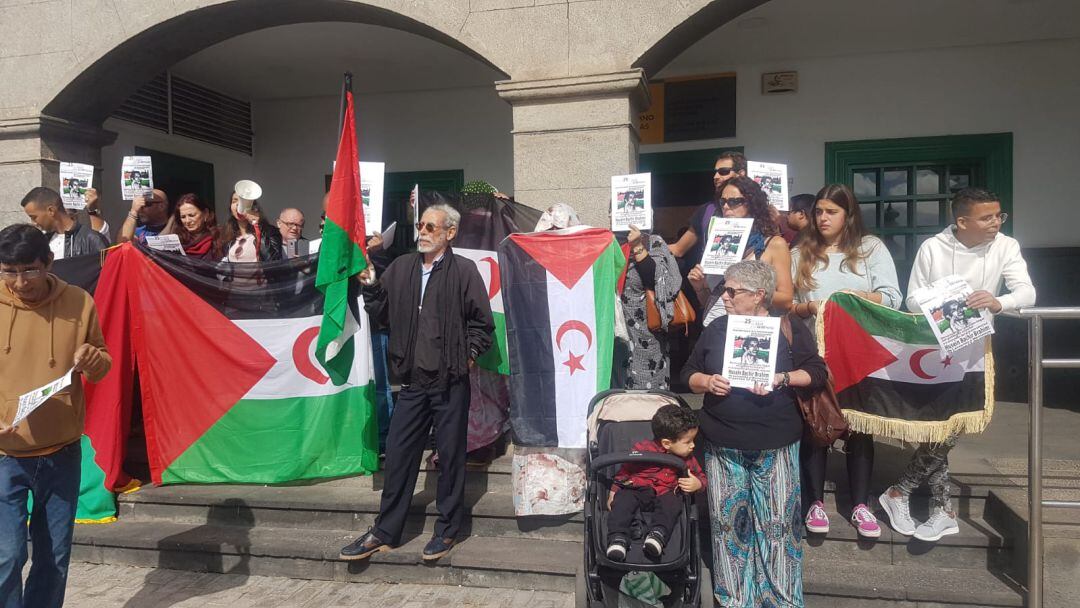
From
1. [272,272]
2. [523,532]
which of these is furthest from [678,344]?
[272,272]

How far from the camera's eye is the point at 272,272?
549 cm

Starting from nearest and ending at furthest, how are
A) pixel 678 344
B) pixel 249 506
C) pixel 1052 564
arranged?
pixel 1052 564, pixel 249 506, pixel 678 344

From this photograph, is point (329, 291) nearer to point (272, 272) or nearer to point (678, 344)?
point (272, 272)

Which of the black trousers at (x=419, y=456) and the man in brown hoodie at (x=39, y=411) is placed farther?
the black trousers at (x=419, y=456)

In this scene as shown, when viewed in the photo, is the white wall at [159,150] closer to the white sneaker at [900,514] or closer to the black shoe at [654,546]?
the black shoe at [654,546]

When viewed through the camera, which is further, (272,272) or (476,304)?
(272,272)

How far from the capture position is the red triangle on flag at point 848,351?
14.5ft

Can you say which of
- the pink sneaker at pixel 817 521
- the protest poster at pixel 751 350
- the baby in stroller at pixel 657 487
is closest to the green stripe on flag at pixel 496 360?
the baby in stroller at pixel 657 487

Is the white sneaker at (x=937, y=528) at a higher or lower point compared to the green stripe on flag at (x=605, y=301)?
lower

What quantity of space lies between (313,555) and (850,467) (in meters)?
3.24

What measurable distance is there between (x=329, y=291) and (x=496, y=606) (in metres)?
2.12

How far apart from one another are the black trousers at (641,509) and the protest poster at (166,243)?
152 inches

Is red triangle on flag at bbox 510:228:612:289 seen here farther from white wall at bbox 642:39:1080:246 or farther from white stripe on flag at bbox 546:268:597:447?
white wall at bbox 642:39:1080:246

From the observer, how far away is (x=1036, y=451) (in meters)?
3.85
